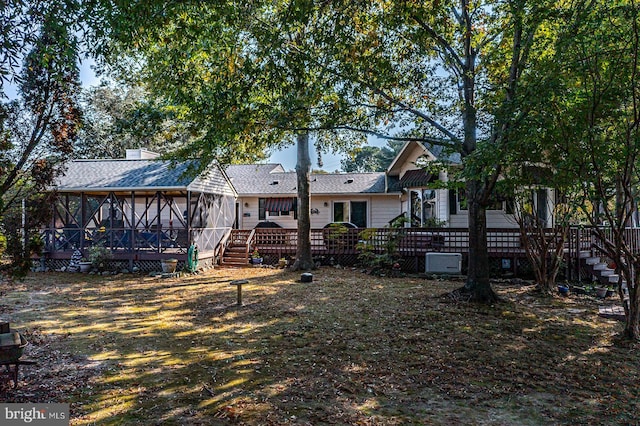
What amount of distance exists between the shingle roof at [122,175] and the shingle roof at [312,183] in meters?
5.91

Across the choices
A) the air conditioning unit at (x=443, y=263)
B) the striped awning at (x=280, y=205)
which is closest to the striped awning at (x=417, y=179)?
the air conditioning unit at (x=443, y=263)

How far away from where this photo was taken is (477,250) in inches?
383

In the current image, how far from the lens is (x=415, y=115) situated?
10.2m

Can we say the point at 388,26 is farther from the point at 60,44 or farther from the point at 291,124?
the point at 60,44

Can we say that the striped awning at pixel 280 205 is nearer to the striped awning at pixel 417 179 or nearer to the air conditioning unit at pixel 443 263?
the striped awning at pixel 417 179

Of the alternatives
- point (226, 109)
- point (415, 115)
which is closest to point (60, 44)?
point (226, 109)

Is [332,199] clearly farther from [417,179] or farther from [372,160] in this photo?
[372,160]

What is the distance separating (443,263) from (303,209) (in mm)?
5289

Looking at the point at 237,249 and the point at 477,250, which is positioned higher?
the point at 477,250

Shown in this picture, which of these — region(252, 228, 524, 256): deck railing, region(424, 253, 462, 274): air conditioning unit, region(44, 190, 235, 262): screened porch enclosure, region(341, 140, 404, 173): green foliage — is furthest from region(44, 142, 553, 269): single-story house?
region(341, 140, 404, 173): green foliage

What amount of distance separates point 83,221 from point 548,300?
610 inches

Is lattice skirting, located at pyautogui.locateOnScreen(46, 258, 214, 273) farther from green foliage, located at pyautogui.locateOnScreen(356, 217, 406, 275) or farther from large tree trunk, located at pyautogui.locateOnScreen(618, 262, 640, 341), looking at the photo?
large tree trunk, located at pyautogui.locateOnScreen(618, 262, 640, 341)

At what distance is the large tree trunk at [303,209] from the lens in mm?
15375

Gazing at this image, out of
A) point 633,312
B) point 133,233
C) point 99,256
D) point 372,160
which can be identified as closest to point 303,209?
point 133,233
